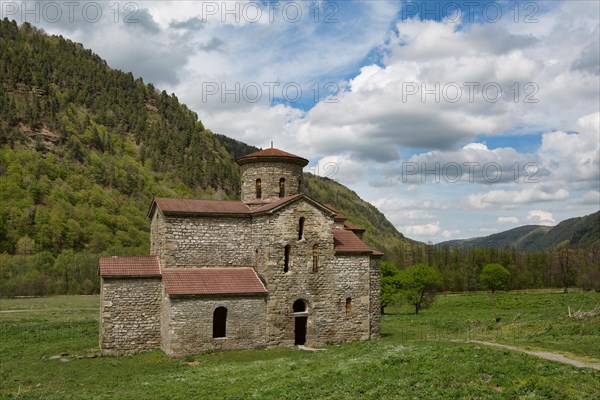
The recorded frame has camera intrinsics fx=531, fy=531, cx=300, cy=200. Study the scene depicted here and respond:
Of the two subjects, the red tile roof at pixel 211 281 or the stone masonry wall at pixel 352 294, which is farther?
the stone masonry wall at pixel 352 294

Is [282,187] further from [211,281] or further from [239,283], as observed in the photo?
[211,281]

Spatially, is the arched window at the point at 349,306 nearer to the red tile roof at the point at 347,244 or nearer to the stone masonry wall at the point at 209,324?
the red tile roof at the point at 347,244

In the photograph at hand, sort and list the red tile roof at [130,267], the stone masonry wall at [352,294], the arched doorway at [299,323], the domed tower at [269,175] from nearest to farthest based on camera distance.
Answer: the red tile roof at [130,267]
the arched doorway at [299,323]
the stone masonry wall at [352,294]
the domed tower at [269,175]

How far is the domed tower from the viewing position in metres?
31.3

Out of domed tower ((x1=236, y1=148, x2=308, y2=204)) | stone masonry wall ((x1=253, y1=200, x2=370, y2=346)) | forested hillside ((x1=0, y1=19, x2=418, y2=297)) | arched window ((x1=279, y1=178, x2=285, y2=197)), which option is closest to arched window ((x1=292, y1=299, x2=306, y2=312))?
stone masonry wall ((x1=253, y1=200, x2=370, y2=346))

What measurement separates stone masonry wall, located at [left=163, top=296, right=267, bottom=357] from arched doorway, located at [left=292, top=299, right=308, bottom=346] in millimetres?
2064

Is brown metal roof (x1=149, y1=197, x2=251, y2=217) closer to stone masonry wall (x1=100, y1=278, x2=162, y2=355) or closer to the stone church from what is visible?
the stone church

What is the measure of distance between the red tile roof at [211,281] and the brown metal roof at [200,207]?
9.87ft

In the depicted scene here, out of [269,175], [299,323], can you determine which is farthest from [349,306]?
[269,175]

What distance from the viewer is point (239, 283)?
27203 mm

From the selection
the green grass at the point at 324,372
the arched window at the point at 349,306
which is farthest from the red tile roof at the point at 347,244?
the green grass at the point at 324,372

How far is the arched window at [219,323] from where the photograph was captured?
1080 inches

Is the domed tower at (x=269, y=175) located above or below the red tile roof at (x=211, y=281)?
above

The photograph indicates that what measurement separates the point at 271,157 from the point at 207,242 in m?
6.46
